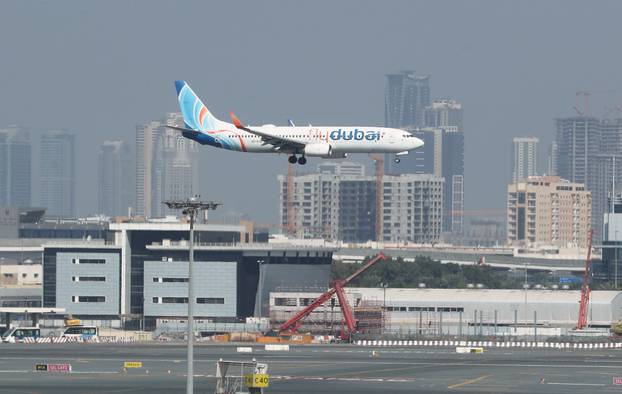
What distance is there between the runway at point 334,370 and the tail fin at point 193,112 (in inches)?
825

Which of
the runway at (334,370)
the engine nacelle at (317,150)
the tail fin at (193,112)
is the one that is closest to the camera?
the runway at (334,370)

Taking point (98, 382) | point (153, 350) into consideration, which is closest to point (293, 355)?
point (153, 350)

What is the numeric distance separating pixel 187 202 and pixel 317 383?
2574 cm

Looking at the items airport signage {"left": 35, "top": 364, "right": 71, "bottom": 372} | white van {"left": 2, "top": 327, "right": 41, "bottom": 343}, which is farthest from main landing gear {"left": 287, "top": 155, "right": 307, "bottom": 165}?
white van {"left": 2, "top": 327, "right": 41, "bottom": 343}

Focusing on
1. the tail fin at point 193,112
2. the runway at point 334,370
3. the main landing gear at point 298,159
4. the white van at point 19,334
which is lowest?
the white van at point 19,334

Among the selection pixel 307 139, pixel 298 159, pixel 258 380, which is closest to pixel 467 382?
pixel 258 380

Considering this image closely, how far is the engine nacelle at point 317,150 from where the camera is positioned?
6053 inches

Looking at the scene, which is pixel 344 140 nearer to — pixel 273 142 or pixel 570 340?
pixel 273 142

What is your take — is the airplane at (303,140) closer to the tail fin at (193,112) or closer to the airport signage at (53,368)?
the tail fin at (193,112)

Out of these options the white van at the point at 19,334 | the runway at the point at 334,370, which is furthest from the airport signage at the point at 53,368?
the white van at the point at 19,334

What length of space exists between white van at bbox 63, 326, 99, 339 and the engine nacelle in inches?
1963

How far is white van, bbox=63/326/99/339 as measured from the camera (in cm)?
19362

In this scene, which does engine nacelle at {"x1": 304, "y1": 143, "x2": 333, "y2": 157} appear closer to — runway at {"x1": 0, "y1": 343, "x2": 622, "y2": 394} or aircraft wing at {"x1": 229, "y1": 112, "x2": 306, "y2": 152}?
aircraft wing at {"x1": 229, "y1": 112, "x2": 306, "y2": 152}

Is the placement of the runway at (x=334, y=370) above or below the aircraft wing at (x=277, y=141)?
below
